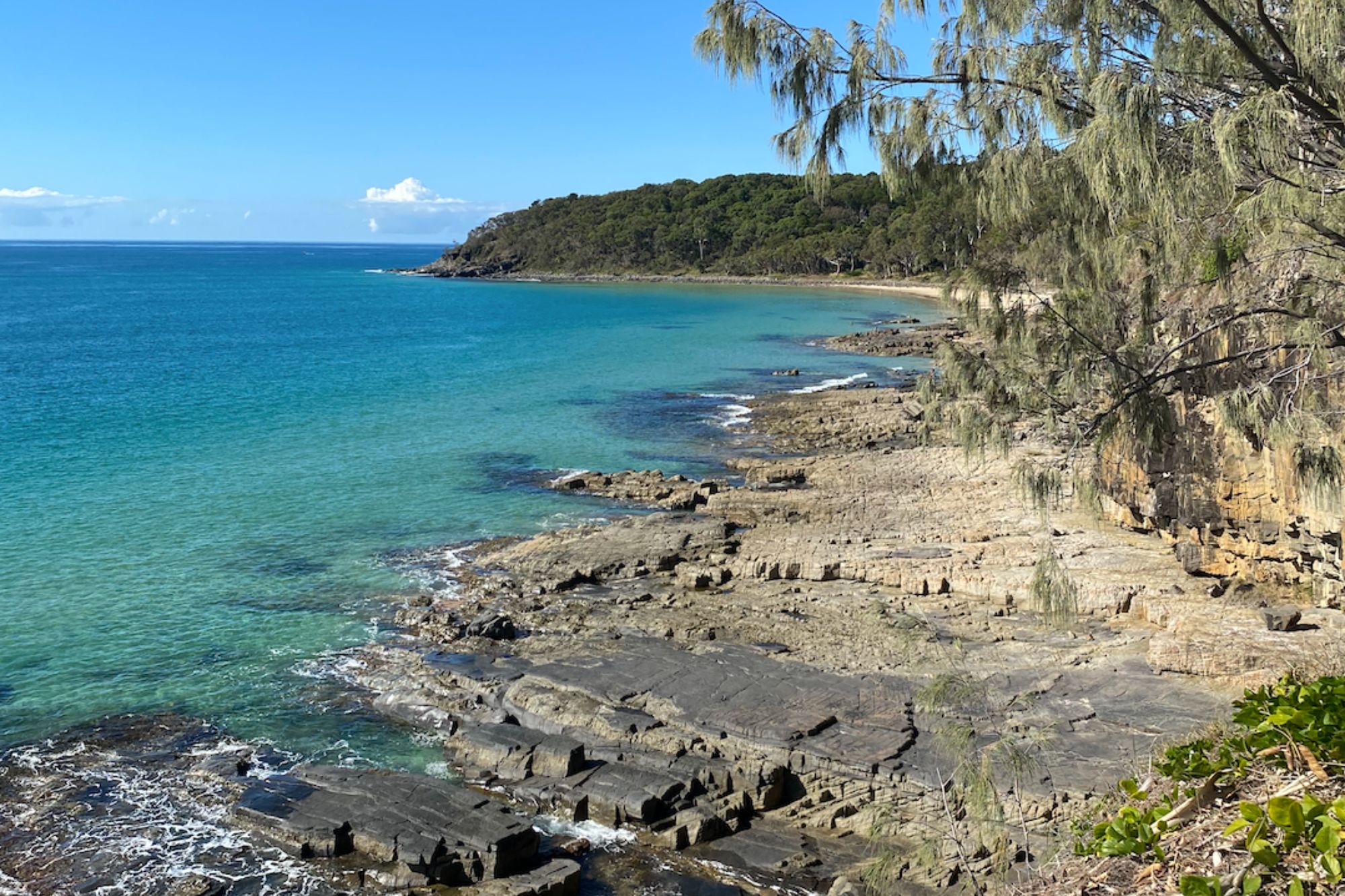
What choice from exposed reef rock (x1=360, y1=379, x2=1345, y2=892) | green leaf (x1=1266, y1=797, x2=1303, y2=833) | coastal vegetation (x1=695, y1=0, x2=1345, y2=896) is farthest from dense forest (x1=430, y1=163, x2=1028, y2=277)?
green leaf (x1=1266, y1=797, x2=1303, y2=833)

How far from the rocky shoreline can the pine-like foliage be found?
8.04 feet

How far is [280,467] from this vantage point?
33.2m

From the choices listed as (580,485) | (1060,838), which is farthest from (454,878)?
(580,485)

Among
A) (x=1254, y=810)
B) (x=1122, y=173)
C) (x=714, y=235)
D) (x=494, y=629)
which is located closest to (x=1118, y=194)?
(x=1122, y=173)

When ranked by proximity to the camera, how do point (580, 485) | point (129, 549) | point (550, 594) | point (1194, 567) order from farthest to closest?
point (580, 485) → point (129, 549) → point (550, 594) → point (1194, 567)

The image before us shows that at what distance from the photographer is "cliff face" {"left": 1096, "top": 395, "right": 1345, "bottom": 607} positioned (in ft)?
50.1

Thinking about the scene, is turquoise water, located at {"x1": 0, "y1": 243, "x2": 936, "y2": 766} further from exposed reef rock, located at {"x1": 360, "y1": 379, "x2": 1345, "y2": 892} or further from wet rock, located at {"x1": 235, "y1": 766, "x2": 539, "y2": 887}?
exposed reef rock, located at {"x1": 360, "y1": 379, "x2": 1345, "y2": 892}

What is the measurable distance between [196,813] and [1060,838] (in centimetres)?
1083

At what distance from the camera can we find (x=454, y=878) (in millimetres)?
11945

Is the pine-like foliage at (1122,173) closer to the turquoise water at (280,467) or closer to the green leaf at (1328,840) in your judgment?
the green leaf at (1328,840)

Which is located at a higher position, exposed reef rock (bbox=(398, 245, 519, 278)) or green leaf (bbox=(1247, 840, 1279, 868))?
exposed reef rock (bbox=(398, 245, 519, 278))

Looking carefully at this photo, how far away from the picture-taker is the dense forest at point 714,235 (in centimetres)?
11606

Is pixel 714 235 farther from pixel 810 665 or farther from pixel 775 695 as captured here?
pixel 775 695

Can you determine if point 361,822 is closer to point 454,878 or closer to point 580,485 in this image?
point 454,878
